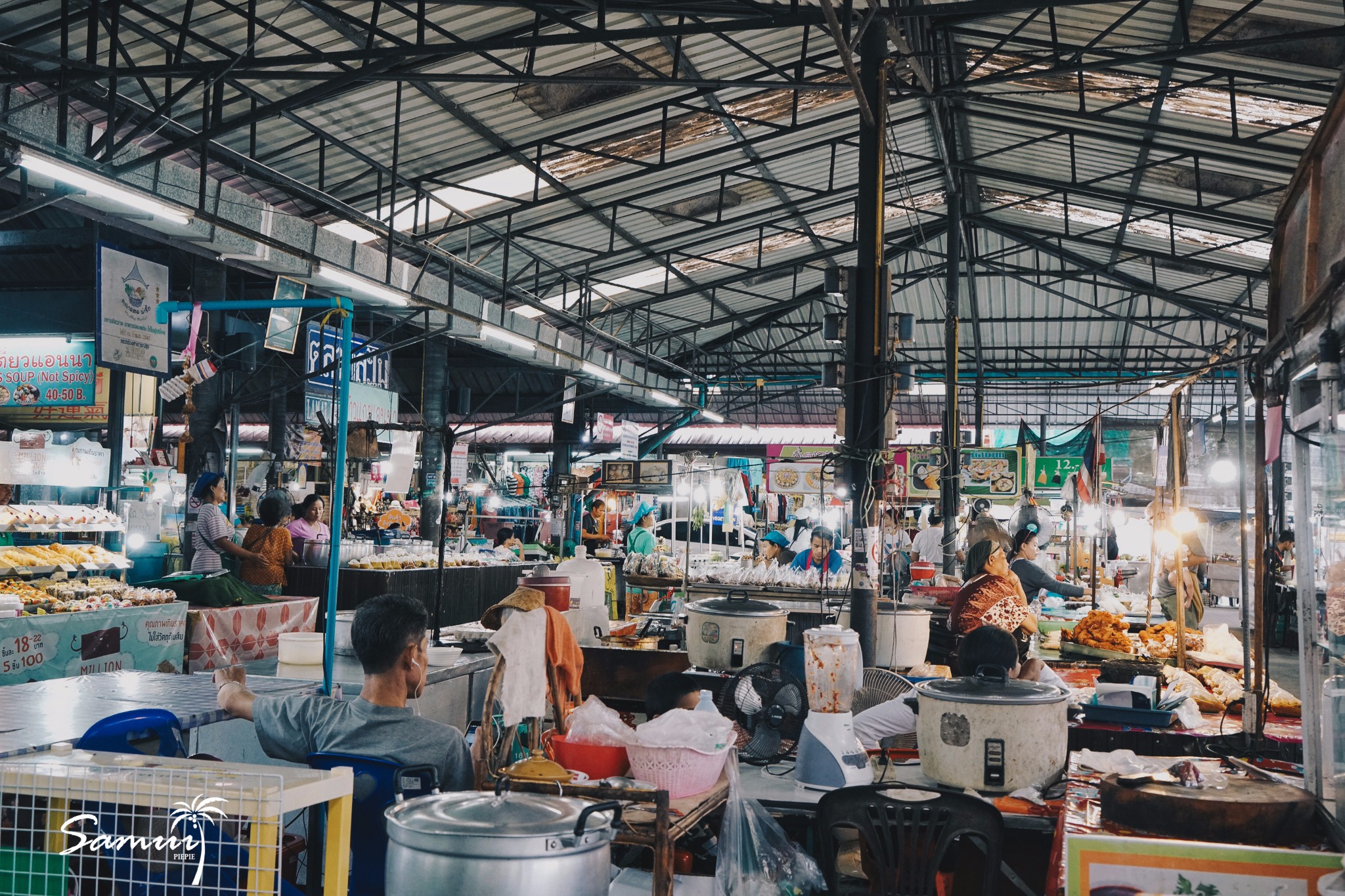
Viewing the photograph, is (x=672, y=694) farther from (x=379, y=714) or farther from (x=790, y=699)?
(x=379, y=714)

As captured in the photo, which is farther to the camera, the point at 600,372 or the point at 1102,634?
the point at 600,372

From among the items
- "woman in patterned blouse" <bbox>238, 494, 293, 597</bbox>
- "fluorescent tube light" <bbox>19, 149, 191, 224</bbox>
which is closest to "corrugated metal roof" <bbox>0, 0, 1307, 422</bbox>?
"fluorescent tube light" <bbox>19, 149, 191, 224</bbox>

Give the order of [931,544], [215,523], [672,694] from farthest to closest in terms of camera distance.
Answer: [931,544], [215,523], [672,694]

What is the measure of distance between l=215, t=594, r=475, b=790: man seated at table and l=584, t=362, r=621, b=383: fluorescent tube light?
12.4 metres

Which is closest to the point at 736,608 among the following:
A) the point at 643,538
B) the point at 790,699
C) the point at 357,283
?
the point at 790,699

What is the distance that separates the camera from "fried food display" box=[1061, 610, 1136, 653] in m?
6.44

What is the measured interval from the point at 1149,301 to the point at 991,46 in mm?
9696

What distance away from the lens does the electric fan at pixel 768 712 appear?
3.99 m

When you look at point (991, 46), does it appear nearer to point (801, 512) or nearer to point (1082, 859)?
point (1082, 859)

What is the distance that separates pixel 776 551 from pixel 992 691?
8268 mm

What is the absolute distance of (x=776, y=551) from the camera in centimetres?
1167

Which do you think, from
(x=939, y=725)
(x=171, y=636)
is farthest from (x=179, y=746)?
(x=171, y=636)

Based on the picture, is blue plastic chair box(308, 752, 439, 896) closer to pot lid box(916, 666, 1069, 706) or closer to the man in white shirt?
pot lid box(916, 666, 1069, 706)

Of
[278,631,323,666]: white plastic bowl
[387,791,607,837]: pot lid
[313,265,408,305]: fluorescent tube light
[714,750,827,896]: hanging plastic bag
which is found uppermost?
[313,265,408,305]: fluorescent tube light
